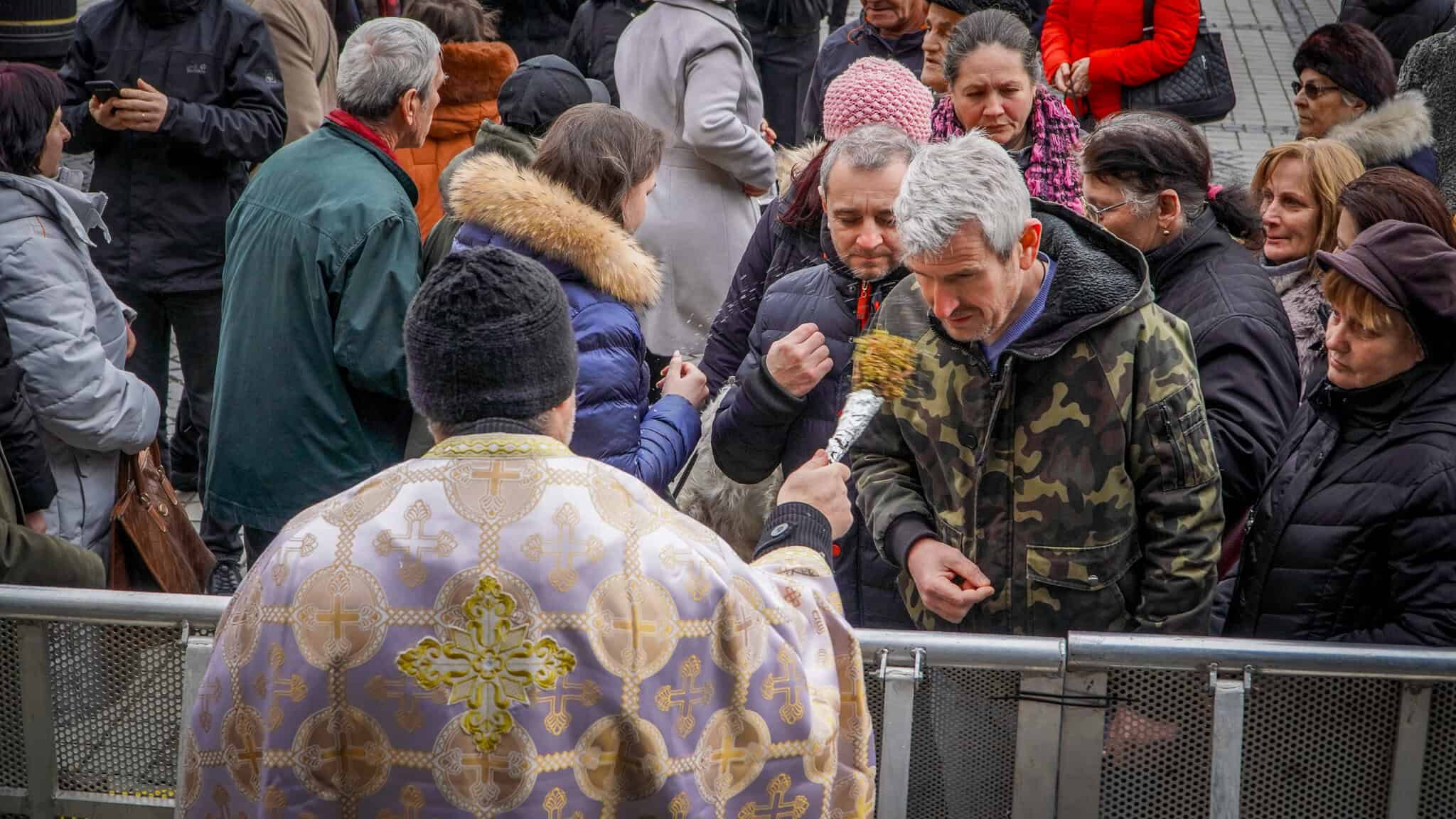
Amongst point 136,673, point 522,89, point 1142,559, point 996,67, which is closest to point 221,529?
point 522,89

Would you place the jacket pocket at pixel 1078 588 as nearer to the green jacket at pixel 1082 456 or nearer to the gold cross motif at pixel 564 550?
the green jacket at pixel 1082 456

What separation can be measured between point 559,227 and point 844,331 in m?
0.75

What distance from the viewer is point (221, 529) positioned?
5.46 meters

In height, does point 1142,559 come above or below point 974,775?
above

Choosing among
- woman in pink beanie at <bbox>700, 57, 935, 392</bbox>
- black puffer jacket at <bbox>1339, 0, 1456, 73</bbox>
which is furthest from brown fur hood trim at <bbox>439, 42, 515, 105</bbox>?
black puffer jacket at <bbox>1339, 0, 1456, 73</bbox>

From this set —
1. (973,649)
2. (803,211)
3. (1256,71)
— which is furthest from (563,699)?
(1256,71)

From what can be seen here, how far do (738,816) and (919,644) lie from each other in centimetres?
76

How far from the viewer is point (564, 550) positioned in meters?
2.18

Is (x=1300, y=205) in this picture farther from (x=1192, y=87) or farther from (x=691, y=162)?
(x=691, y=162)

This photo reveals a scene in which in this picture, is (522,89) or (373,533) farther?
(522,89)

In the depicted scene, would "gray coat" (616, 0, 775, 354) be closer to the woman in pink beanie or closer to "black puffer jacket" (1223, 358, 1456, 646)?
the woman in pink beanie

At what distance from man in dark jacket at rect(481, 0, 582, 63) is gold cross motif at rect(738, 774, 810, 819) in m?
6.57

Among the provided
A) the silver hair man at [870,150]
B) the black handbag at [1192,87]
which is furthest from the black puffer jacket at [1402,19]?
the silver hair man at [870,150]

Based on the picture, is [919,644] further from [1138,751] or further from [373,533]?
[373,533]
